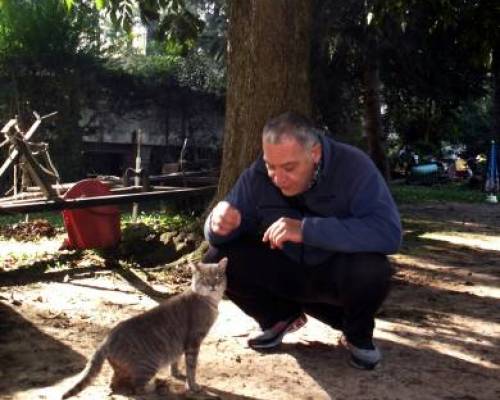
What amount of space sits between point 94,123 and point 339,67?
6.20 metres

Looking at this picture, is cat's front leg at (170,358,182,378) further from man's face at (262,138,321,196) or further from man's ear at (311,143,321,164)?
man's ear at (311,143,321,164)

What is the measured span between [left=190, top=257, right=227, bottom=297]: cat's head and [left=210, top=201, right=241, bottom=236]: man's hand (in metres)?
0.18

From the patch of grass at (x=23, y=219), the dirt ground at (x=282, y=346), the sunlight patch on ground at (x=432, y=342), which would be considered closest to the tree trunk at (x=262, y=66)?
the dirt ground at (x=282, y=346)

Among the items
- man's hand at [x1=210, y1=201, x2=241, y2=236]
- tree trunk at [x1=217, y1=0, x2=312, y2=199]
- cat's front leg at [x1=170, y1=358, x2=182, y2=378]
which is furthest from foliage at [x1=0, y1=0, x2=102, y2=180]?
cat's front leg at [x1=170, y1=358, x2=182, y2=378]

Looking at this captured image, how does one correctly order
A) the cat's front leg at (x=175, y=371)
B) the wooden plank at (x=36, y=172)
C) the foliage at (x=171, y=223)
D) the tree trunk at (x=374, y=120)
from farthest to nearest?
the tree trunk at (x=374, y=120) < the foliage at (x=171, y=223) < the wooden plank at (x=36, y=172) < the cat's front leg at (x=175, y=371)

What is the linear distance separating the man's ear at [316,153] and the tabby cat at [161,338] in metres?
0.72

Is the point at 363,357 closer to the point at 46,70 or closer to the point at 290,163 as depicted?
the point at 290,163

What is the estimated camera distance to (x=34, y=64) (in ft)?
47.7

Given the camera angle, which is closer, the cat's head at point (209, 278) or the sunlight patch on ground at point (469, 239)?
the cat's head at point (209, 278)

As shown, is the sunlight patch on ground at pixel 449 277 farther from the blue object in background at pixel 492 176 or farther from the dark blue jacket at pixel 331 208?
the blue object in background at pixel 492 176

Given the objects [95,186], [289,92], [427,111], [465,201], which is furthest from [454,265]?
[427,111]

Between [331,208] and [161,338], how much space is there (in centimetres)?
113

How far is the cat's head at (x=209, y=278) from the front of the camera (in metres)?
3.36

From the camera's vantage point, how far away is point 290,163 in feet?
10.7
